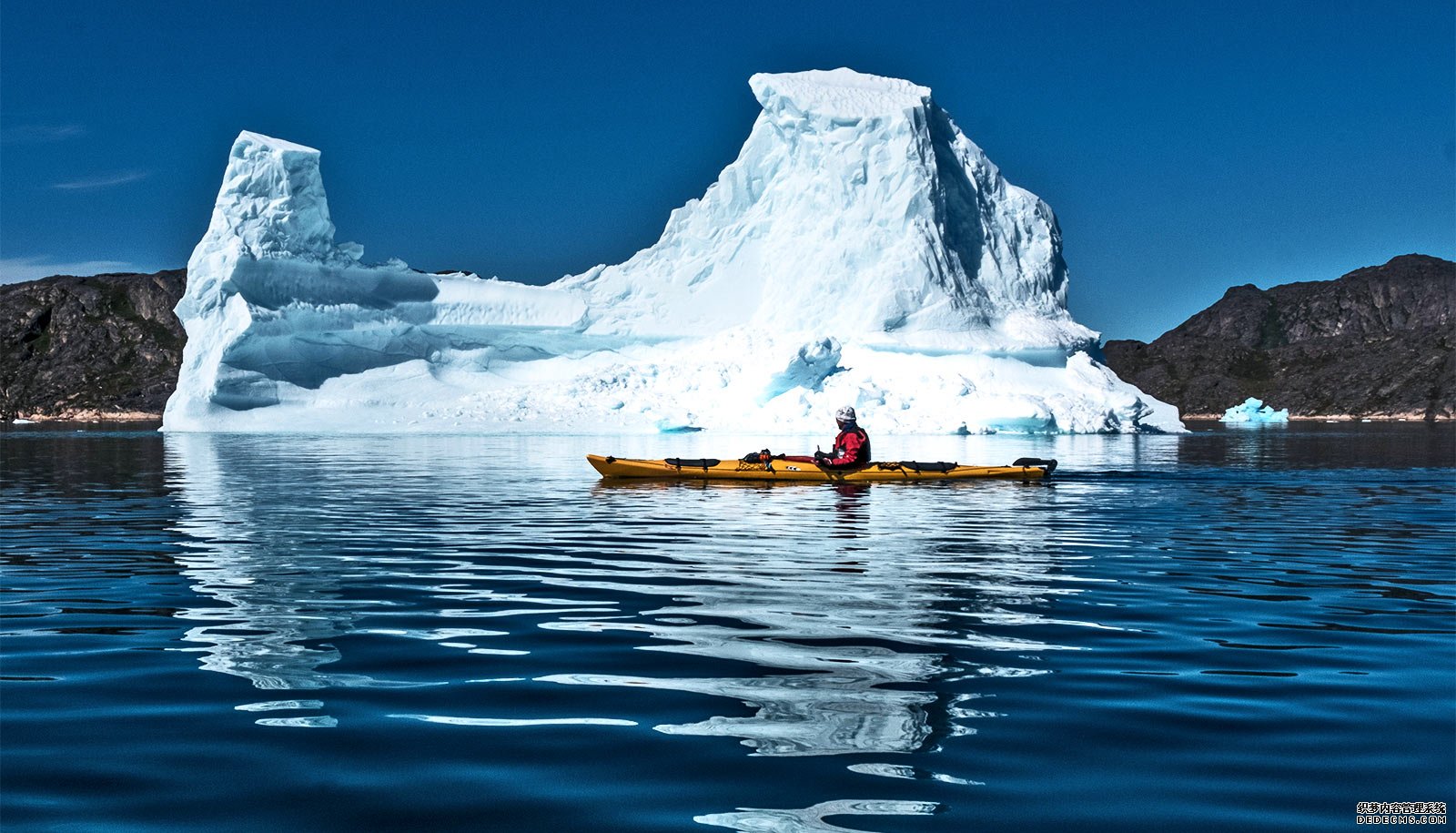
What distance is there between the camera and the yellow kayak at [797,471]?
20750 millimetres

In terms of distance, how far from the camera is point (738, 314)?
56156mm

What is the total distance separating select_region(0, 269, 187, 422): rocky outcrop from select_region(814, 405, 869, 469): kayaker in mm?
160164

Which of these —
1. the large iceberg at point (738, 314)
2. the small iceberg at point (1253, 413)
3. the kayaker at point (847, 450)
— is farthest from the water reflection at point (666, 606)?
the small iceberg at point (1253, 413)

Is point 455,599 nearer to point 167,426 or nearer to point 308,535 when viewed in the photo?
point 308,535

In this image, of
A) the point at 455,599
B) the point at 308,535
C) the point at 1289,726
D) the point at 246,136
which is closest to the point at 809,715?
the point at 1289,726

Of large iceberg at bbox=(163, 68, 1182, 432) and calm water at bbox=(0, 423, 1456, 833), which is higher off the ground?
large iceberg at bbox=(163, 68, 1182, 432)

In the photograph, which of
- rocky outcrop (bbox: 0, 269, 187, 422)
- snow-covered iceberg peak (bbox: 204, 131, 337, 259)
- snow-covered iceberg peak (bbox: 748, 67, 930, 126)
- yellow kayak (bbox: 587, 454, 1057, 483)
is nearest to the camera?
yellow kayak (bbox: 587, 454, 1057, 483)

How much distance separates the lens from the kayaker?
20562 millimetres

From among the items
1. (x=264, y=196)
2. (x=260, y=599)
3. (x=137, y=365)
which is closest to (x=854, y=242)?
(x=264, y=196)

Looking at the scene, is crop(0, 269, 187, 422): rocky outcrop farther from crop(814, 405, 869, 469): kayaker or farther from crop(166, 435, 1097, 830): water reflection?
crop(166, 435, 1097, 830): water reflection

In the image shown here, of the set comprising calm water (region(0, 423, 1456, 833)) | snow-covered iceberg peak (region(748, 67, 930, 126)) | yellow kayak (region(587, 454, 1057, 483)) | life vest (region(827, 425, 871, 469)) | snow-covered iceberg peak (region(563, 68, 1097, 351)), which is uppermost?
snow-covered iceberg peak (region(748, 67, 930, 126))

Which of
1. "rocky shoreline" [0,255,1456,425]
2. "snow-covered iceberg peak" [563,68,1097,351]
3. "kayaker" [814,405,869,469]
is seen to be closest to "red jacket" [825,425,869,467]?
"kayaker" [814,405,869,469]

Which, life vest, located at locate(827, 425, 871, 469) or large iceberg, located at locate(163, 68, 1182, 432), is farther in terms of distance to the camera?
large iceberg, located at locate(163, 68, 1182, 432)

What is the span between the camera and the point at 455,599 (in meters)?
8.62
